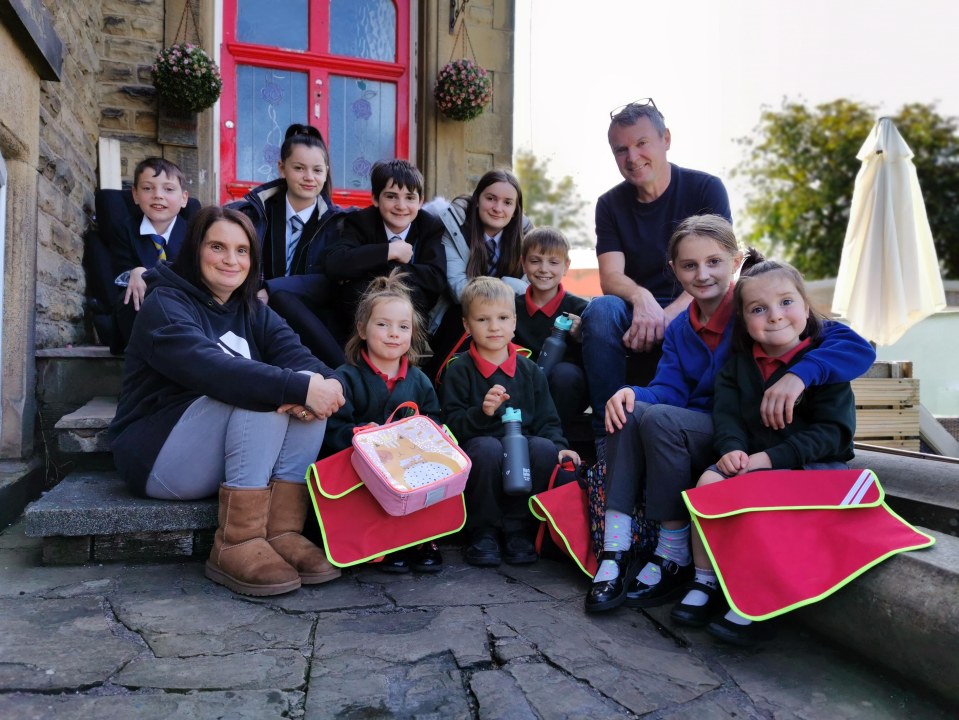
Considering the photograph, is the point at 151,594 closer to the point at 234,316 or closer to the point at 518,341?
the point at 234,316

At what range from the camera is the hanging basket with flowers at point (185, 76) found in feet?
15.6

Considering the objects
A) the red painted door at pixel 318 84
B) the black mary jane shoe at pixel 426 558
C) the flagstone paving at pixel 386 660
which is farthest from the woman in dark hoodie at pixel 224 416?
the red painted door at pixel 318 84

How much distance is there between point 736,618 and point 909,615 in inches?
16.1

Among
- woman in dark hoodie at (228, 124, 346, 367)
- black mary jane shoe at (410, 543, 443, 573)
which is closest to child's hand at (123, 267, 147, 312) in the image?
woman in dark hoodie at (228, 124, 346, 367)

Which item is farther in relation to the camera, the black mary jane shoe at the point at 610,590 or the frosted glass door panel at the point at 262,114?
the frosted glass door panel at the point at 262,114

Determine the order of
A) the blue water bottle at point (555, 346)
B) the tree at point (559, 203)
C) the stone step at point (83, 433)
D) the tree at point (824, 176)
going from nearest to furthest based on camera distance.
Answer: the stone step at point (83, 433) → the blue water bottle at point (555, 346) → the tree at point (824, 176) → the tree at point (559, 203)

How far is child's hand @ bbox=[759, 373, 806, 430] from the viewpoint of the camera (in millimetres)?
2029

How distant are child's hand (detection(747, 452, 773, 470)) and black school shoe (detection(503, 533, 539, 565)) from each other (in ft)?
2.79

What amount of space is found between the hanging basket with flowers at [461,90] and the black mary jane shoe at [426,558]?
3.93m

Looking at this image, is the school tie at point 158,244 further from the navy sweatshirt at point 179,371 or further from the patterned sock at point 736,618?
the patterned sock at point 736,618

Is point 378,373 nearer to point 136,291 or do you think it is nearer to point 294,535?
point 294,535

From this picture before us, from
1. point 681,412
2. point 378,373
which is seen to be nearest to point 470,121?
point 378,373

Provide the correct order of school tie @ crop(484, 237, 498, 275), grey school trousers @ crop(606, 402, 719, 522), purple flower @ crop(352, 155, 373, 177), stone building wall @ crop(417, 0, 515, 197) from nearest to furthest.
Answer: grey school trousers @ crop(606, 402, 719, 522) → school tie @ crop(484, 237, 498, 275) → stone building wall @ crop(417, 0, 515, 197) → purple flower @ crop(352, 155, 373, 177)

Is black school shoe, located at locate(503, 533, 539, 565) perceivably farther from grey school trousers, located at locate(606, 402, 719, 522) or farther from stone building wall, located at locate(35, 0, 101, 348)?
stone building wall, located at locate(35, 0, 101, 348)
